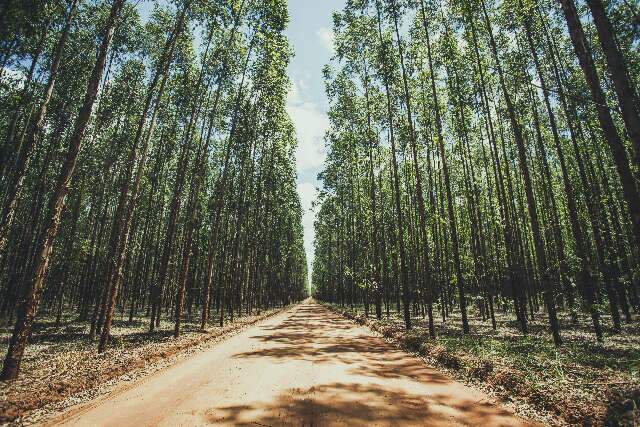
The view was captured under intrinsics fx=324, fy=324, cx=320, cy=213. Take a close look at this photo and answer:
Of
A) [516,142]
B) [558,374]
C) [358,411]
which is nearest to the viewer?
[358,411]

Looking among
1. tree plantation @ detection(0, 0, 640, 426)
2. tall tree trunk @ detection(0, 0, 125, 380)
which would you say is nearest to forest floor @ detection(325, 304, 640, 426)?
tree plantation @ detection(0, 0, 640, 426)

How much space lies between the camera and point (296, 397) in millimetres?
5625

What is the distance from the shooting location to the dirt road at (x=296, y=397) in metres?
4.69

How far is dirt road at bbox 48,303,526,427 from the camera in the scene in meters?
4.69

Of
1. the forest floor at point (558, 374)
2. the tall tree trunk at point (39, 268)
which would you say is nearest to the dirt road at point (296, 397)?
the forest floor at point (558, 374)

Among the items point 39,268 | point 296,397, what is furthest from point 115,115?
point 296,397

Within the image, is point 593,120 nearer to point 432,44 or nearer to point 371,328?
point 432,44

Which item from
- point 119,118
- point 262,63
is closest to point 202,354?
point 262,63

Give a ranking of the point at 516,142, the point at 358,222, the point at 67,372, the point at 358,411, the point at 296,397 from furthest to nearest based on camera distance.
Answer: the point at 358,222
the point at 516,142
the point at 67,372
the point at 296,397
the point at 358,411

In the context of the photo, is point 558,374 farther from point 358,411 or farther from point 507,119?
point 507,119

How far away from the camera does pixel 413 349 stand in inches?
420

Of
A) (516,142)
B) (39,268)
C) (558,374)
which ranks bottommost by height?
(558,374)

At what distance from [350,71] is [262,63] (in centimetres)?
692

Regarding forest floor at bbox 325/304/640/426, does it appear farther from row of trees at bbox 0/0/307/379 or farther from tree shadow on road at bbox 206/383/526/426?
row of trees at bbox 0/0/307/379
